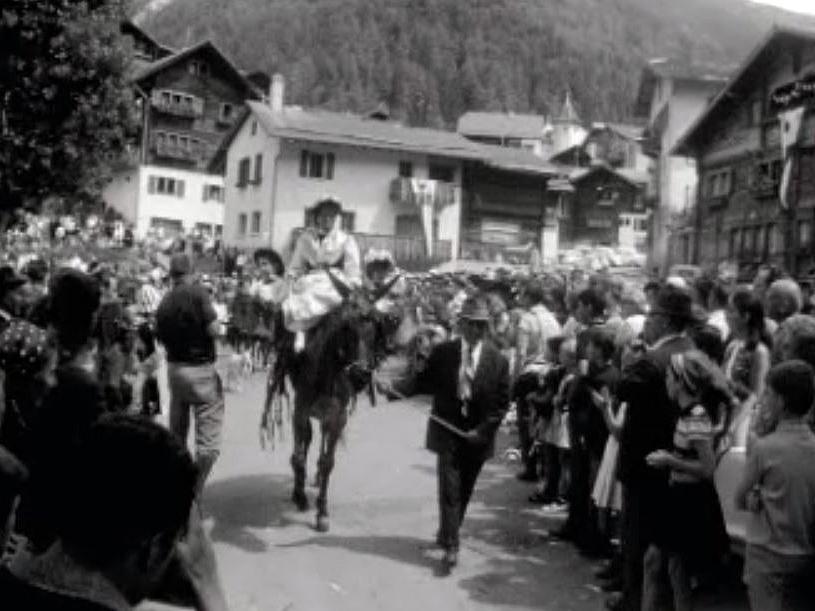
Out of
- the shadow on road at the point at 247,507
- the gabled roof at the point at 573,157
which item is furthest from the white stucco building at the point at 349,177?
the shadow on road at the point at 247,507

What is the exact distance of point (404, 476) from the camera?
11008 mm

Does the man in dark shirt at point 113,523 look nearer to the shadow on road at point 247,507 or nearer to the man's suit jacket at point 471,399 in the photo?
the man's suit jacket at point 471,399

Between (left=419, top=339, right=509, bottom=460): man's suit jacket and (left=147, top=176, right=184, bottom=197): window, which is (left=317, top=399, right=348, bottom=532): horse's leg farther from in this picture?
(left=147, top=176, right=184, bottom=197): window

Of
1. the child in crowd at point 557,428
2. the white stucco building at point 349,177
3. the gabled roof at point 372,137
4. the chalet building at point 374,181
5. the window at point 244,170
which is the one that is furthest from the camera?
the window at point 244,170

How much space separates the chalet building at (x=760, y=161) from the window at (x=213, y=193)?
34.4 m

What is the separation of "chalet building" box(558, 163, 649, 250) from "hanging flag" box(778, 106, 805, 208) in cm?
3323

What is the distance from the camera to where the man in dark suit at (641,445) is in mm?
5996

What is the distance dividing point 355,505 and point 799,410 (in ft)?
17.5

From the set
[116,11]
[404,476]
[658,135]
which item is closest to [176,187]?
[658,135]

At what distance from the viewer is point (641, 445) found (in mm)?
6086

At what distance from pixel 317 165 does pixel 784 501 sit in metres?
43.6

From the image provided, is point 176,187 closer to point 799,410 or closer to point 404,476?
point 404,476

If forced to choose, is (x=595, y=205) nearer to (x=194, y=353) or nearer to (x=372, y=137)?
(x=372, y=137)

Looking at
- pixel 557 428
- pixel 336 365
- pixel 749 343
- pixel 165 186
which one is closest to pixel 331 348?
pixel 336 365
